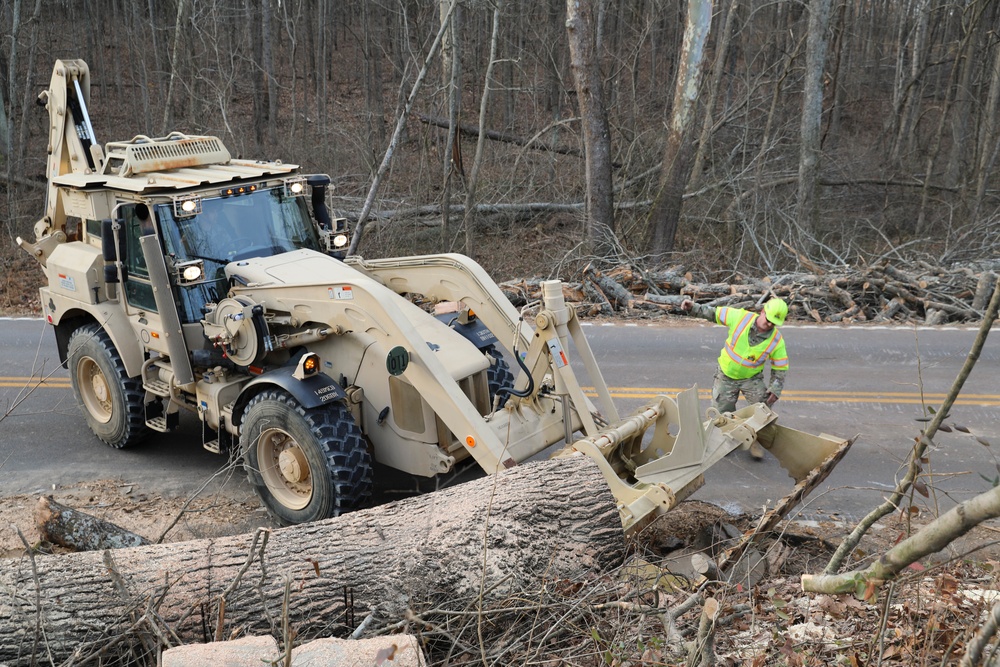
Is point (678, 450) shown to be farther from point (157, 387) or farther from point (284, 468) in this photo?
point (157, 387)

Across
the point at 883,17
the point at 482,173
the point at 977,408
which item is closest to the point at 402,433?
the point at 977,408

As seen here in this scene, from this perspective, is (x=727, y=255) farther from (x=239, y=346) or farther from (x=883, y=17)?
(x=883, y=17)

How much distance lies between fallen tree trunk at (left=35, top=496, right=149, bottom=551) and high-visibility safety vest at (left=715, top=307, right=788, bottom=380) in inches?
219

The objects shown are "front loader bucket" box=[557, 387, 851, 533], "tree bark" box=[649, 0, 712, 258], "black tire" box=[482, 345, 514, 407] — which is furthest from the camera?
"tree bark" box=[649, 0, 712, 258]

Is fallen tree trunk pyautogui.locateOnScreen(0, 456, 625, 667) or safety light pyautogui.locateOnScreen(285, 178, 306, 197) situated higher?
safety light pyautogui.locateOnScreen(285, 178, 306, 197)

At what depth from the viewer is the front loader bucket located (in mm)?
5820

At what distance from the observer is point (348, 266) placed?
774 cm

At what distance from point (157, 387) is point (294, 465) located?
76.7 inches

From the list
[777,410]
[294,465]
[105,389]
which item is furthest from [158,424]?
[777,410]

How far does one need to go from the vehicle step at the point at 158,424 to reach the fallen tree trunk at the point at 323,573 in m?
3.06

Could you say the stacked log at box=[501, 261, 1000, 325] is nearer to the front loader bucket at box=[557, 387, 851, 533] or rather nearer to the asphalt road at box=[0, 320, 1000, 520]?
the asphalt road at box=[0, 320, 1000, 520]

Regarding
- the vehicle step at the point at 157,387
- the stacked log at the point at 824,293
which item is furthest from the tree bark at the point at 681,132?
the vehicle step at the point at 157,387

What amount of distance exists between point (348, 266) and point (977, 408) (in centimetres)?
698

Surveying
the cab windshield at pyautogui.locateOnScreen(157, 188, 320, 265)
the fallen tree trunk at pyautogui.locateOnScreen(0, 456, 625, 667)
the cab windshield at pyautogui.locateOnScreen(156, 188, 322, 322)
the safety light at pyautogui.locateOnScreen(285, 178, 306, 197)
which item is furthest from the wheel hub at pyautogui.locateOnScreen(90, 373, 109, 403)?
the fallen tree trunk at pyautogui.locateOnScreen(0, 456, 625, 667)
